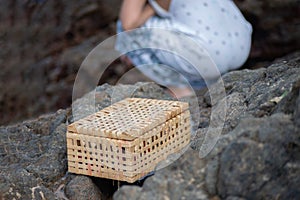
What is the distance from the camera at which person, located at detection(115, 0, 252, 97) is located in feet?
7.19

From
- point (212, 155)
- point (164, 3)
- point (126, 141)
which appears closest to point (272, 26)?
point (164, 3)

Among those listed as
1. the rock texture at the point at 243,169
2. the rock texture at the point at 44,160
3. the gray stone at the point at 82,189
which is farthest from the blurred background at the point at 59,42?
the rock texture at the point at 243,169

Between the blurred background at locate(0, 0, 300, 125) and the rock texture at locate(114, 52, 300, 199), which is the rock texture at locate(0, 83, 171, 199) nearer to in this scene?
the rock texture at locate(114, 52, 300, 199)

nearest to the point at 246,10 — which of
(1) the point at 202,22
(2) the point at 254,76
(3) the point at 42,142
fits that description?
(1) the point at 202,22

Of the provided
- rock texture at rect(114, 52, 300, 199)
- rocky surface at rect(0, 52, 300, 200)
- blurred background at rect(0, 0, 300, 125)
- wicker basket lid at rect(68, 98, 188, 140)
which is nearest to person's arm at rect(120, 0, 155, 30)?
rocky surface at rect(0, 52, 300, 200)

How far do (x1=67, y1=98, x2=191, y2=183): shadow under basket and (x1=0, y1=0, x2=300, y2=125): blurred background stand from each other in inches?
77.5

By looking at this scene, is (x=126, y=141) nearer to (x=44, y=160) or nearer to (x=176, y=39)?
(x=44, y=160)

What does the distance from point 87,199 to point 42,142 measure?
336mm

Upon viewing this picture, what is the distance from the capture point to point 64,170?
1662mm

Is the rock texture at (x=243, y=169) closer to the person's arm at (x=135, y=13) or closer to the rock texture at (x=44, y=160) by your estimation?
the rock texture at (x=44, y=160)

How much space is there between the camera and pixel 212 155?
1258 millimetres

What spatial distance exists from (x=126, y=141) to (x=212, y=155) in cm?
26

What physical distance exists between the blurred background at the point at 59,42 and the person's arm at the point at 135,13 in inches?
52.7

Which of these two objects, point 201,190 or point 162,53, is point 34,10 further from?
point 201,190
